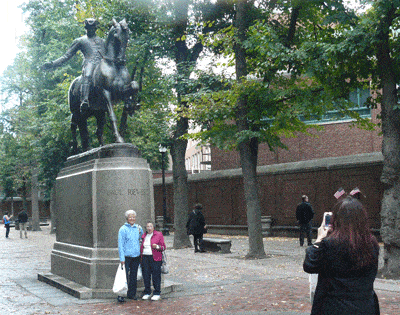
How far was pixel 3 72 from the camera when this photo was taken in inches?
1702

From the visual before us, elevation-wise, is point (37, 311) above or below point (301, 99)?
below

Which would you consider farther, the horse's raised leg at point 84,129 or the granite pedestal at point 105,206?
the horse's raised leg at point 84,129

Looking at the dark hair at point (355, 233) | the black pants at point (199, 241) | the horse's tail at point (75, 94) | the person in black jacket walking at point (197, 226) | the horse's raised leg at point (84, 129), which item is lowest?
the black pants at point (199, 241)

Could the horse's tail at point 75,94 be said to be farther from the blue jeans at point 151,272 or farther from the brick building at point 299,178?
the brick building at point 299,178

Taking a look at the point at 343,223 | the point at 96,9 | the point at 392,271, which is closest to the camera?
the point at 343,223

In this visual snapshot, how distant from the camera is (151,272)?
9789mm

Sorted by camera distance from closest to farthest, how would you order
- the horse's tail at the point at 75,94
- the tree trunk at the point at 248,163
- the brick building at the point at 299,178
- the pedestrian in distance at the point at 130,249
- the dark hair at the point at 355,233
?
the dark hair at the point at 355,233 < the pedestrian in distance at the point at 130,249 < the horse's tail at the point at 75,94 < the tree trunk at the point at 248,163 < the brick building at the point at 299,178

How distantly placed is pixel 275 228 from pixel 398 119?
535 inches

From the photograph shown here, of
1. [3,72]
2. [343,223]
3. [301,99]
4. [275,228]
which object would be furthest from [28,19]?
[343,223]

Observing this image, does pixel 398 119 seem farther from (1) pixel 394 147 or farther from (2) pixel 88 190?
(2) pixel 88 190

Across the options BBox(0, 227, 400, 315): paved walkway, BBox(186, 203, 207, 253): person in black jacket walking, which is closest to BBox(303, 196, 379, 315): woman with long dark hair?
BBox(0, 227, 400, 315): paved walkway

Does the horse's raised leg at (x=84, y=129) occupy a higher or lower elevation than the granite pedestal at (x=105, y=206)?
higher

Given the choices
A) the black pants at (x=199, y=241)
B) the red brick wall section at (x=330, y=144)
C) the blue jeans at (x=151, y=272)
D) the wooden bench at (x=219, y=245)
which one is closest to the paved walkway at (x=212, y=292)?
the blue jeans at (x=151, y=272)

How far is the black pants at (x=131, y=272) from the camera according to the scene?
9.61 m
